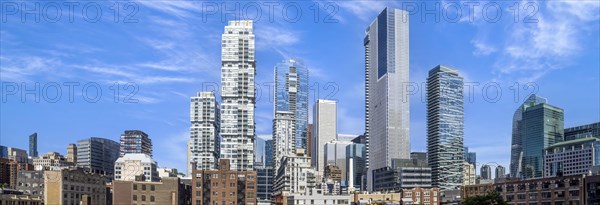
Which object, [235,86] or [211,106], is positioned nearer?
[235,86]

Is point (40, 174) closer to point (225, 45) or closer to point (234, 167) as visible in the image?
point (234, 167)

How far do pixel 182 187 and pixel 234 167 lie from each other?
182 ft

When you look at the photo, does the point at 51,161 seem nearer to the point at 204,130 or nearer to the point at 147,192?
the point at 204,130

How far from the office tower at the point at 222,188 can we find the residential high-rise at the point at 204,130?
7680cm

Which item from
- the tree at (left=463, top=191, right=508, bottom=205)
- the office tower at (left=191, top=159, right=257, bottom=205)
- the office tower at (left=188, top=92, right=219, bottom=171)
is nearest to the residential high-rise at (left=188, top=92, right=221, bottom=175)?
the office tower at (left=188, top=92, right=219, bottom=171)

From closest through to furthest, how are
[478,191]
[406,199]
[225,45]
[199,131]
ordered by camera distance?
[478,191], [406,199], [225,45], [199,131]

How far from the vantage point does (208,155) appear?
604 feet

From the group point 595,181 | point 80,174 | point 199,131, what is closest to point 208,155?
point 199,131

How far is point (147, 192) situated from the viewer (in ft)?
329

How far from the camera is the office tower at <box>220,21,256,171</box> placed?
550ft

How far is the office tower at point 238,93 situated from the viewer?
550 ft

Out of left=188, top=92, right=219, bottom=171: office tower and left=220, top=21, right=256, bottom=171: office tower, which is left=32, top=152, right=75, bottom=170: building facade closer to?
left=188, top=92, right=219, bottom=171: office tower

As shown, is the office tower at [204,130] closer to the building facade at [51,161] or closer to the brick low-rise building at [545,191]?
the building facade at [51,161]

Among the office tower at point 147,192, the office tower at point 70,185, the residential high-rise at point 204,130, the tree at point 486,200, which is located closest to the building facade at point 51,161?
the residential high-rise at point 204,130
